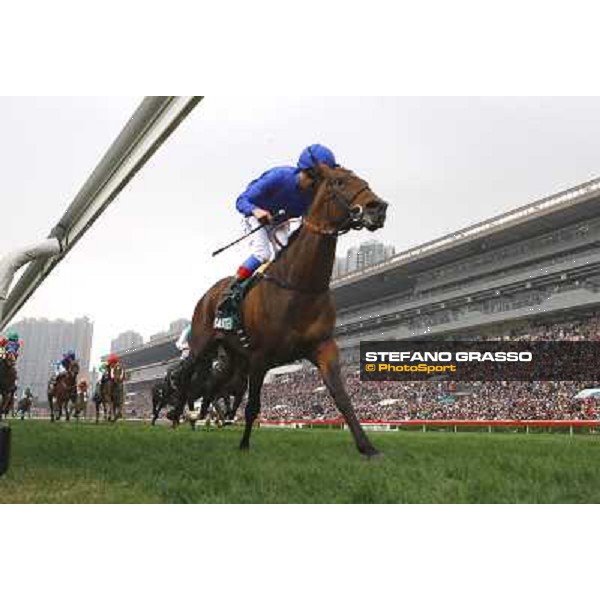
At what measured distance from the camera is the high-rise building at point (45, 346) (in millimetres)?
10000

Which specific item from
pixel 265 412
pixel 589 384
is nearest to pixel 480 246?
pixel 589 384

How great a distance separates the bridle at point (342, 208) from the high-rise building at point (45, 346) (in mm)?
4691

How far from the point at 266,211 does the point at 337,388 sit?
1.67m

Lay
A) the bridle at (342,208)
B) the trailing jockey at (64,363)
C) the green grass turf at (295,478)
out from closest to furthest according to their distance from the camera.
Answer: the green grass turf at (295,478) < the bridle at (342,208) < the trailing jockey at (64,363)

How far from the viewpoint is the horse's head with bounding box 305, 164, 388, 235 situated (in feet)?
14.1

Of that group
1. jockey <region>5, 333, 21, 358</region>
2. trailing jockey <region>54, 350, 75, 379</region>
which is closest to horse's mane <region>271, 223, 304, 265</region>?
jockey <region>5, 333, 21, 358</region>

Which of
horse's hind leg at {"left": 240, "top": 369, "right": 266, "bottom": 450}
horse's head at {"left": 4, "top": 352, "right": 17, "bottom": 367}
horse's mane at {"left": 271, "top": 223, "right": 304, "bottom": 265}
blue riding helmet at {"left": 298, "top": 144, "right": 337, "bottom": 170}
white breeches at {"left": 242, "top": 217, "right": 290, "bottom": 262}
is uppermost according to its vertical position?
blue riding helmet at {"left": 298, "top": 144, "right": 337, "bottom": 170}

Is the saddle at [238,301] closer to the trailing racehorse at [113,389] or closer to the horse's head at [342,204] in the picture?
the horse's head at [342,204]

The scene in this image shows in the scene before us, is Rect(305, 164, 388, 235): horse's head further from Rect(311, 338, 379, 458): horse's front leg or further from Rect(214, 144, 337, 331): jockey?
Rect(311, 338, 379, 458): horse's front leg

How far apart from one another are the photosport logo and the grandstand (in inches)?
24.7

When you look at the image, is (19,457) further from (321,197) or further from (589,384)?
(589,384)

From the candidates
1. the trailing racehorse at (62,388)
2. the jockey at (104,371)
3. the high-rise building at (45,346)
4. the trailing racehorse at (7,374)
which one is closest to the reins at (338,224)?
the high-rise building at (45,346)

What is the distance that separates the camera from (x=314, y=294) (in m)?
4.89
